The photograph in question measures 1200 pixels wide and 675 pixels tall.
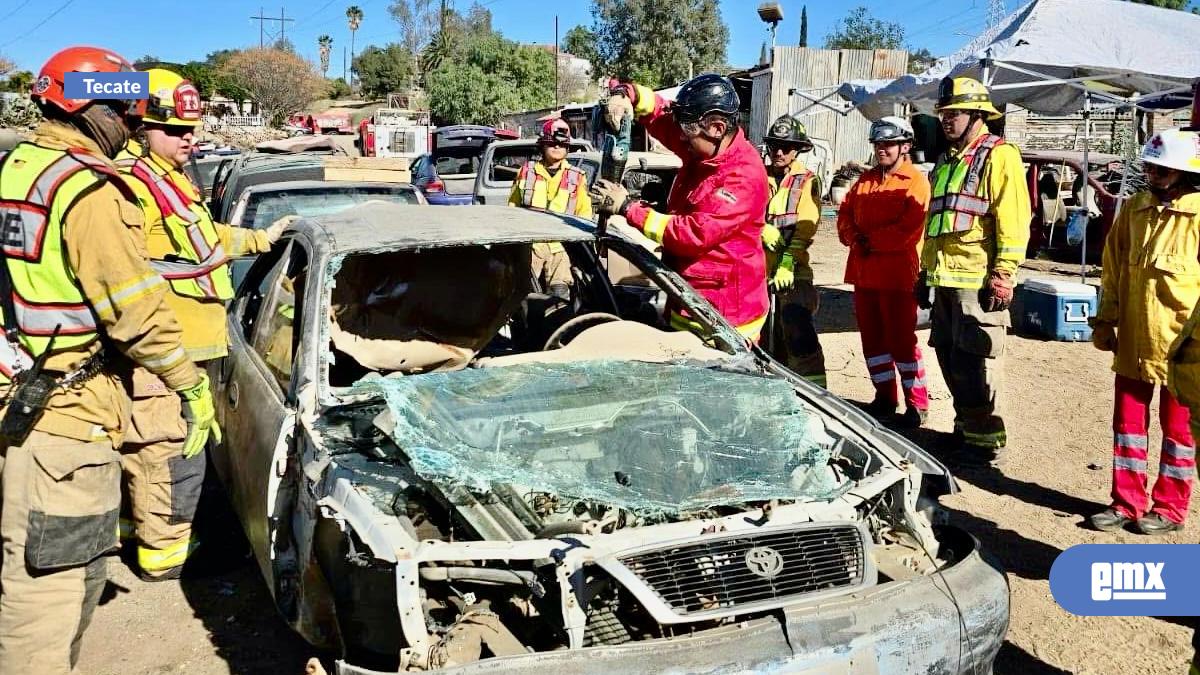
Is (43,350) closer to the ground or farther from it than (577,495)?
farther from it

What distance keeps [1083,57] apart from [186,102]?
359 inches

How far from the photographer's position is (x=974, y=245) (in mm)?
4957

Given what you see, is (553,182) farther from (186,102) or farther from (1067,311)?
(1067,311)

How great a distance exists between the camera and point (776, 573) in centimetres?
241

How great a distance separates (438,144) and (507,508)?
17061 mm

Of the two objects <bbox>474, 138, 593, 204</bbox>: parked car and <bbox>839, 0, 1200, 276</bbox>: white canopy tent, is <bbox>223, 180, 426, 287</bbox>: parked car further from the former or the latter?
<bbox>839, 0, 1200, 276</bbox>: white canopy tent

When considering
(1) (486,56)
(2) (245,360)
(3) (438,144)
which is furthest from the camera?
(1) (486,56)

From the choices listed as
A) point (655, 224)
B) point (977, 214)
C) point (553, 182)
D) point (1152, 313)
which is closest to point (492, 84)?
point (553, 182)

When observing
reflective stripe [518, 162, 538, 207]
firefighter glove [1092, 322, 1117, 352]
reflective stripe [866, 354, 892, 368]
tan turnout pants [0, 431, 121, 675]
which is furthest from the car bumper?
reflective stripe [518, 162, 538, 207]

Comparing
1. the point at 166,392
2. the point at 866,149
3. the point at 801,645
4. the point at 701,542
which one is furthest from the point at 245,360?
the point at 866,149

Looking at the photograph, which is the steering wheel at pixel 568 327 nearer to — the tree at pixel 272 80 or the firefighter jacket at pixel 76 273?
the firefighter jacket at pixel 76 273

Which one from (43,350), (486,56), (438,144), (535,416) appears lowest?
(535,416)

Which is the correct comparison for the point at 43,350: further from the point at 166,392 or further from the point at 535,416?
the point at 535,416

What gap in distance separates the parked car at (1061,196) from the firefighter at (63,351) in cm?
1222
